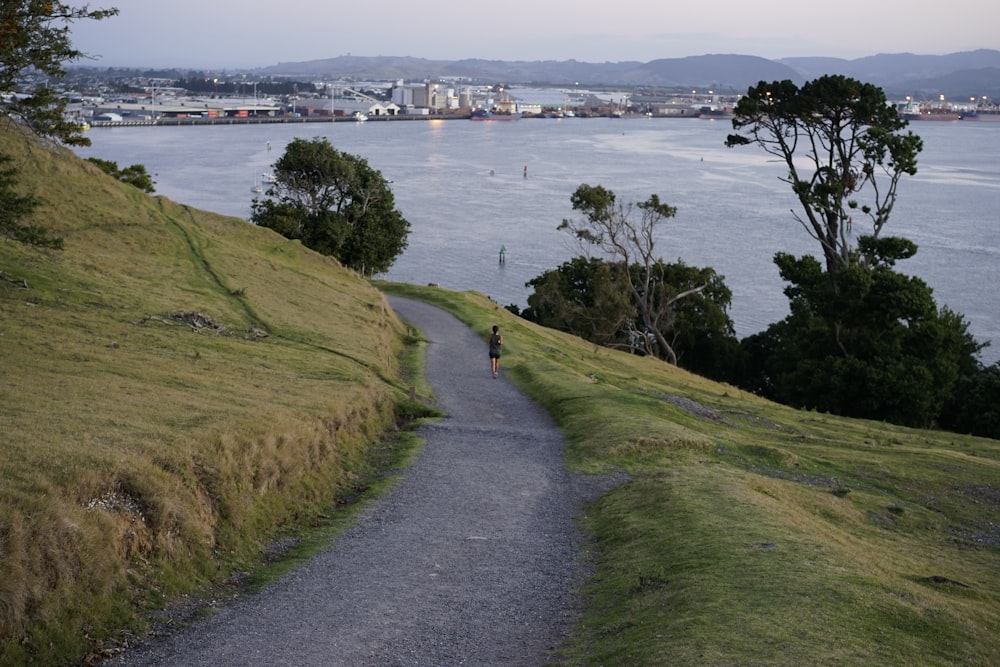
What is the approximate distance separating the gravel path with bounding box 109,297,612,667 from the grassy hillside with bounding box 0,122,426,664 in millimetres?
1172

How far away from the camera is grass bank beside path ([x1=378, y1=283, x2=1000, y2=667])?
11984mm

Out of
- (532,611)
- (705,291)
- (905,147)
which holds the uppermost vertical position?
(905,147)

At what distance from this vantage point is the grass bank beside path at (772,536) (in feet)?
39.3

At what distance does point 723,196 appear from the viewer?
500 ft

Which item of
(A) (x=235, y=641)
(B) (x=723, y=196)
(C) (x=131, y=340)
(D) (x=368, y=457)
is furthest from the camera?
(B) (x=723, y=196)

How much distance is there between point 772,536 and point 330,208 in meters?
56.7

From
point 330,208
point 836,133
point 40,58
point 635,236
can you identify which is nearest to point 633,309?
point 635,236

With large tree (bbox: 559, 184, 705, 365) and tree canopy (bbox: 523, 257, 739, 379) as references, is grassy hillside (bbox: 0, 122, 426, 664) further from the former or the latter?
tree canopy (bbox: 523, 257, 739, 379)

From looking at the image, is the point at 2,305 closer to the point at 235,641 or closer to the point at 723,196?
the point at 235,641

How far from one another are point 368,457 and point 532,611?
985 cm

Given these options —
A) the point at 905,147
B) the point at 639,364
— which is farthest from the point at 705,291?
the point at 639,364

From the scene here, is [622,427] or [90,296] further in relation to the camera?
[90,296]

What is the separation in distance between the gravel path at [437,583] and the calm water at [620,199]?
61548mm

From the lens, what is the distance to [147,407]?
18.8 meters
